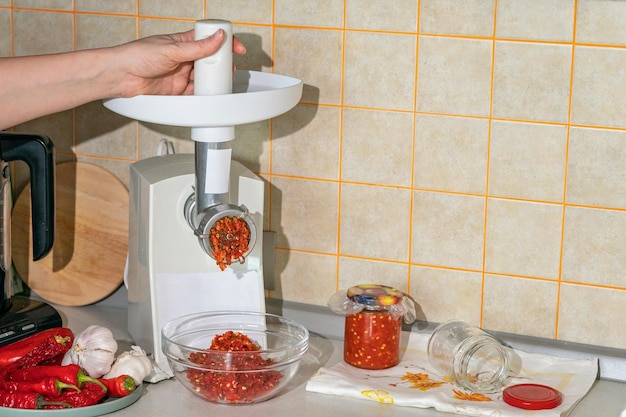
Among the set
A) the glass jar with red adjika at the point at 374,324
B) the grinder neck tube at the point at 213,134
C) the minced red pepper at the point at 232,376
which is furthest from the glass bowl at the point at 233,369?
the grinder neck tube at the point at 213,134

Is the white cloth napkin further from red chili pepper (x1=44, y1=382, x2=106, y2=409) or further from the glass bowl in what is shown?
red chili pepper (x1=44, y1=382, x2=106, y2=409)

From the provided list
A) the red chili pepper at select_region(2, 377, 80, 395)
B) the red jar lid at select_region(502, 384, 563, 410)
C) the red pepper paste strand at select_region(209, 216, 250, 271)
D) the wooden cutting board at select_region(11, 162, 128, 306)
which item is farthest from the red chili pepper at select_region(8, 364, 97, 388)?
the red jar lid at select_region(502, 384, 563, 410)

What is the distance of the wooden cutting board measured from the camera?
185cm

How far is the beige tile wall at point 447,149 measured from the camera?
5.10ft

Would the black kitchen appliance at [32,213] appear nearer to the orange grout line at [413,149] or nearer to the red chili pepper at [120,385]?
the red chili pepper at [120,385]

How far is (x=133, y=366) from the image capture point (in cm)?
147

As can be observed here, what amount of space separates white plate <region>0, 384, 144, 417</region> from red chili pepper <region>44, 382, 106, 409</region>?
0.03 ft

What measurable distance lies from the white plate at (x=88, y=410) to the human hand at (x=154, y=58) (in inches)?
18.1

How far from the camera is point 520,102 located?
1581 mm

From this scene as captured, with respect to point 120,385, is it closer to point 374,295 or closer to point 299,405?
point 299,405

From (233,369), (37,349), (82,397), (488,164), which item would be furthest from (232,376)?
(488,164)

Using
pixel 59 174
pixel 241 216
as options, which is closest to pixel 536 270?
pixel 241 216

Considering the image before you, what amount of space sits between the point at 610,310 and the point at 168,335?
2.36ft

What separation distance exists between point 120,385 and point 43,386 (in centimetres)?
11
